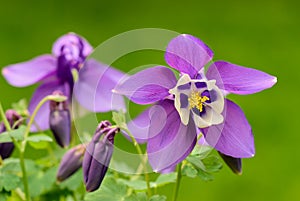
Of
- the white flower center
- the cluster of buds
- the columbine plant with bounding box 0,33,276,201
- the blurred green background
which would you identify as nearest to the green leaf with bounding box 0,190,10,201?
the columbine plant with bounding box 0,33,276,201

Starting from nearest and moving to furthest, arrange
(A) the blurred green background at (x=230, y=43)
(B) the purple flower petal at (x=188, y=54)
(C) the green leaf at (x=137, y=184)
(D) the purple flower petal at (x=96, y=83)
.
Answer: (B) the purple flower petal at (x=188, y=54) → (C) the green leaf at (x=137, y=184) → (D) the purple flower petal at (x=96, y=83) → (A) the blurred green background at (x=230, y=43)

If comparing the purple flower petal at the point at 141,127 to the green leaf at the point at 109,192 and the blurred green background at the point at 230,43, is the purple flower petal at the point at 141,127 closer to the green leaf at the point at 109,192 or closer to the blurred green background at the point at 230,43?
the green leaf at the point at 109,192

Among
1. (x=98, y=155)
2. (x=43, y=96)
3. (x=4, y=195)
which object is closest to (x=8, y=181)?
(x=4, y=195)

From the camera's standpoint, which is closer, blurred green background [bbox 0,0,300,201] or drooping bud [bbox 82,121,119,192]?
drooping bud [bbox 82,121,119,192]

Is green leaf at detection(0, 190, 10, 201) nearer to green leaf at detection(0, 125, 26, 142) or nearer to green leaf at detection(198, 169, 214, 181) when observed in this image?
green leaf at detection(0, 125, 26, 142)

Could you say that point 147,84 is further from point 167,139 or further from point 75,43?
point 75,43

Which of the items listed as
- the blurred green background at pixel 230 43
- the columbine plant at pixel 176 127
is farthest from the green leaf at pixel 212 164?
the blurred green background at pixel 230 43
